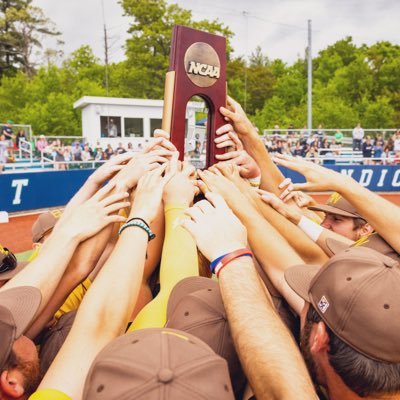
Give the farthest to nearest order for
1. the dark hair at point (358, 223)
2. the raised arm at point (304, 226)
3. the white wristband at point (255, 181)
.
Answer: the dark hair at point (358, 223)
the white wristband at point (255, 181)
the raised arm at point (304, 226)

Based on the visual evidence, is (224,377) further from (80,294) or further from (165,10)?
(165,10)

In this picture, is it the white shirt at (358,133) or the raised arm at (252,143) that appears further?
the white shirt at (358,133)

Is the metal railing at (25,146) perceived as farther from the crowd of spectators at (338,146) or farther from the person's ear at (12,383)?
the person's ear at (12,383)

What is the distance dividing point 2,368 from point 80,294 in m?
0.96

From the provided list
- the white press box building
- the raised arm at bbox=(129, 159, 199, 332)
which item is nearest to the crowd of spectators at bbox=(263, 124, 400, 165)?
the white press box building

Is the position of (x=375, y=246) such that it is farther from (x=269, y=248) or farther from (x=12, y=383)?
(x=12, y=383)

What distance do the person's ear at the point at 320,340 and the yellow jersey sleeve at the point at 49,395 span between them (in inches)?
32.9

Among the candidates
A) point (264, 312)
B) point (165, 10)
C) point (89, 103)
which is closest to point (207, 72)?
point (264, 312)

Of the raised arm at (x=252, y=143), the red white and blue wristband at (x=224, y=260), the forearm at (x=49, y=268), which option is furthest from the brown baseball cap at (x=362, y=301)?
Answer: the raised arm at (x=252, y=143)

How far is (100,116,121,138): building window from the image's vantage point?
2759 cm

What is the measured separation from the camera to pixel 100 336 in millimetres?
1530

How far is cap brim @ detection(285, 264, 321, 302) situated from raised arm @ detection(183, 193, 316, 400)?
0.20m

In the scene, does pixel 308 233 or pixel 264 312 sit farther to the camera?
pixel 308 233

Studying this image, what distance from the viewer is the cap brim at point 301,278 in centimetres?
170
